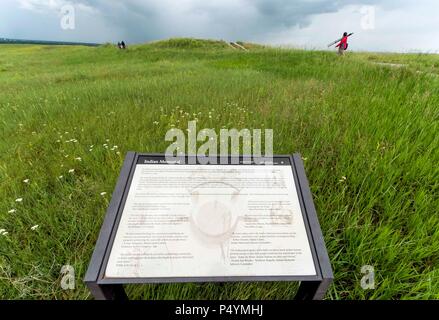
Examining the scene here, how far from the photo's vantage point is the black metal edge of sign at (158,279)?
1.16 m

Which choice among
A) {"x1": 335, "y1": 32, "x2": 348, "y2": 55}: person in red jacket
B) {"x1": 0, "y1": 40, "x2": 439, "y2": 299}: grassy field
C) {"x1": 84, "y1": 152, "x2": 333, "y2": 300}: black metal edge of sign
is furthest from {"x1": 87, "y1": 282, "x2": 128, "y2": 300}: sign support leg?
{"x1": 335, "y1": 32, "x2": 348, "y2": 55}: person in red jacket

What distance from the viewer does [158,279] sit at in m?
1.18

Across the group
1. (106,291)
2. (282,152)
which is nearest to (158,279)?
(106,291)

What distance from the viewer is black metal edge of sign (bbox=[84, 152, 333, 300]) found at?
1.16m

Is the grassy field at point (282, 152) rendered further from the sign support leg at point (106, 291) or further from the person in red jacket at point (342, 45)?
the person in red jacket at point (342, 45)

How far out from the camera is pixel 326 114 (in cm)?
371

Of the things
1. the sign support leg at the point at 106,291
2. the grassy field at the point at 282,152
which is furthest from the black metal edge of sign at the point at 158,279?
the grassy field at the point at 282,152

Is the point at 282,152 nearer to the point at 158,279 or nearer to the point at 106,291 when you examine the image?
the point at 158,279

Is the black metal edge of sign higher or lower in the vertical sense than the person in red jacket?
lower

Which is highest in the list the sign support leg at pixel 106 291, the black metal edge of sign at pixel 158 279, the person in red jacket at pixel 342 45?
the person in red jacket at pixel 342 45

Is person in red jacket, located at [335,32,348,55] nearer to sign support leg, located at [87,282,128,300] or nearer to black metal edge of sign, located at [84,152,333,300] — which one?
black metal edge of sign, located at [84,152,333,300]

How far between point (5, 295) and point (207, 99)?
4.29m
